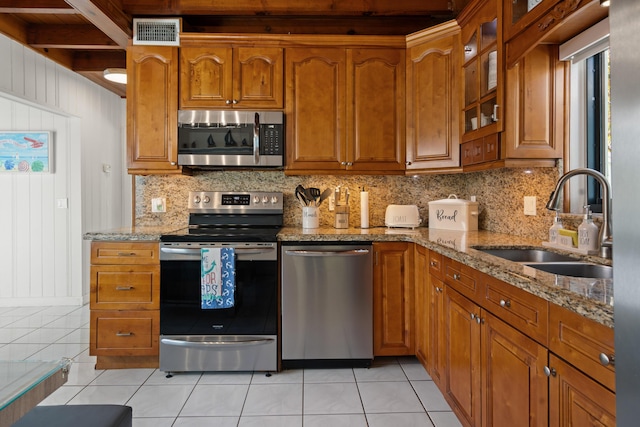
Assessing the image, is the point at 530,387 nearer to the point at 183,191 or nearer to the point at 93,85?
the point at 183,191

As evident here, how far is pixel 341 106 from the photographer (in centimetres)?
292

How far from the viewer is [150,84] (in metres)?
2.89

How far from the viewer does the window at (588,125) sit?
2.01 m

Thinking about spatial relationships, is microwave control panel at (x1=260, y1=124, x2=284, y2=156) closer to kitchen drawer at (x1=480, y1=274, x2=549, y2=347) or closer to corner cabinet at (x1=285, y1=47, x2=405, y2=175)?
corner cabinet at (x1=285, y1=47, x2=405, y2=175)

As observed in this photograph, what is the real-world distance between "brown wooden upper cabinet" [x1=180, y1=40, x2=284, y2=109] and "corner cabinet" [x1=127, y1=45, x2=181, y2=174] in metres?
0.10

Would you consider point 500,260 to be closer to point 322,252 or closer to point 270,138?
point 322,252

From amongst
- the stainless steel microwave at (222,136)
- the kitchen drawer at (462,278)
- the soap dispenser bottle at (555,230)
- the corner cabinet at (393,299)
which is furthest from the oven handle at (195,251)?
the soap dispenser bottle at (555,230)

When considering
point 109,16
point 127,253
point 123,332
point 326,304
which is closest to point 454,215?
point 326,304

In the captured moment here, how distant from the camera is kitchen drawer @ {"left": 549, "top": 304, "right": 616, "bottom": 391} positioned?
92 cm

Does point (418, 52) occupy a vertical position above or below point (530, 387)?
above

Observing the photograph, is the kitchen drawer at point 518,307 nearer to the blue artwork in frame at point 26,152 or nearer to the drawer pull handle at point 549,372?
the drawer pull handle at point 549,372

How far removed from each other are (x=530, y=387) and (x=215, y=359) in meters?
1.92

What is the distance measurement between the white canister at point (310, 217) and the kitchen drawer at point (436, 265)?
96 centimetres

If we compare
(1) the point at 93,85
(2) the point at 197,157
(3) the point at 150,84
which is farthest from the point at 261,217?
(1) the point at 93,85
